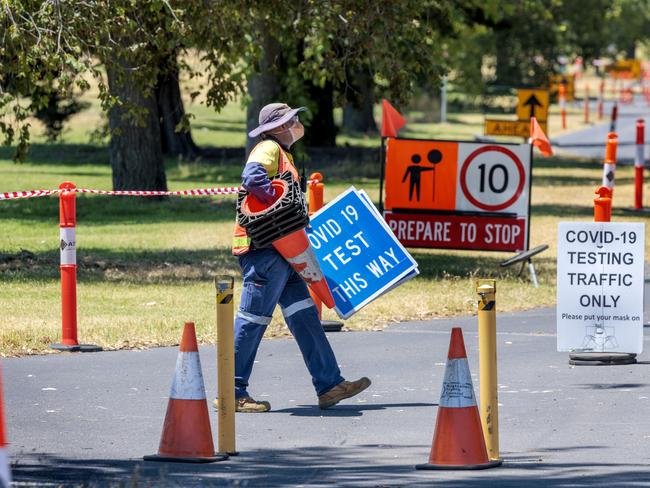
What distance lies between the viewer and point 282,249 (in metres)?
9.60

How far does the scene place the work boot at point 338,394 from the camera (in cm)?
973

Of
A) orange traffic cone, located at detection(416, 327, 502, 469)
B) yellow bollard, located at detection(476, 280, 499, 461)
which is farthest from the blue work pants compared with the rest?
orange traffic cone, located at detection(416, 327, 502, 469)

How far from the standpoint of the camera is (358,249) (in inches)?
475

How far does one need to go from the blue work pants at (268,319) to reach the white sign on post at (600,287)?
2.21 meters

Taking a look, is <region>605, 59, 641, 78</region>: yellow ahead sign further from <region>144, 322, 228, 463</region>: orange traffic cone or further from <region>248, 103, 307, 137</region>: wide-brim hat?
<region>144, 322, 228, 463</region>: orange traffic cone

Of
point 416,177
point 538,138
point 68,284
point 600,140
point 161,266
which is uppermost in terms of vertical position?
point 538,138

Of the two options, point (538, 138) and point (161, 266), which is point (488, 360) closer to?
point (538, 138)

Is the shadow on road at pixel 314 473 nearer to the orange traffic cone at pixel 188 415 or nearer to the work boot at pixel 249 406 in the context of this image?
the orange traffic cone at pixel 188 415

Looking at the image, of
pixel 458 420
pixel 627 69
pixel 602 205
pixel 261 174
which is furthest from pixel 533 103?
pixel 627 69

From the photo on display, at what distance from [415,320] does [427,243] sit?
9.08 ft

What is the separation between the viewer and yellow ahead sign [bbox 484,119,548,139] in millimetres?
28672

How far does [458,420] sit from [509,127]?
71.8 ft

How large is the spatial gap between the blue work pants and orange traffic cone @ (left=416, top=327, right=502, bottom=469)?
1.95 metres

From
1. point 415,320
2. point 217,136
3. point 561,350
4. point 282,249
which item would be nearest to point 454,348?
point 282,249
